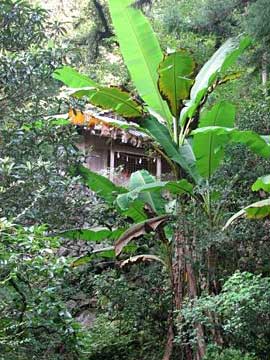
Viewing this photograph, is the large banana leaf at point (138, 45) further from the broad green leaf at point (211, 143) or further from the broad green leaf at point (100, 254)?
the broad green leaf at point (100, 254)

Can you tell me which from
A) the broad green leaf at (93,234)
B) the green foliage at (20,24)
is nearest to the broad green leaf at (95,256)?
the broad green leaf at (93,234)

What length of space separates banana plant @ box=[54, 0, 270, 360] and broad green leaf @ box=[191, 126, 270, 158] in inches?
0.6

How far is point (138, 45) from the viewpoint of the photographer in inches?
243

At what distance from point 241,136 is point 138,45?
1.91 metres

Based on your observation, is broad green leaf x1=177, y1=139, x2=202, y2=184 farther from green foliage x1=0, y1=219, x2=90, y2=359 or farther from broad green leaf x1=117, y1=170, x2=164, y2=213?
green foliage x1=0, y1=219, x2=90, y2=359

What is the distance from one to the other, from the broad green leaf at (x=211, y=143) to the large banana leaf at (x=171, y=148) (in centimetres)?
20

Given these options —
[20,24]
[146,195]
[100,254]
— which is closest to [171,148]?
[146,195]

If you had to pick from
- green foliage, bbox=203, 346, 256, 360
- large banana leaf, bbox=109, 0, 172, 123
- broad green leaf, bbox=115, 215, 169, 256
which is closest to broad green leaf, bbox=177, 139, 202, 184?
broad green leaf, bbox=115, 215, 169, 256

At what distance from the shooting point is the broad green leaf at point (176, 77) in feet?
18.7

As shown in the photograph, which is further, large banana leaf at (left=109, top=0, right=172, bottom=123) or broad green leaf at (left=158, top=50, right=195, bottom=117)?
large banana leaf at (left=109, top=0, right=172, bottom=123)

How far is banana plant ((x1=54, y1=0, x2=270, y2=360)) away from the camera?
5512mm

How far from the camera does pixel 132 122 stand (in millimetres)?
6512

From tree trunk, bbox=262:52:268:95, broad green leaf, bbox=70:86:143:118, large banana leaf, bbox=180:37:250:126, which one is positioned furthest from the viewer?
tree trunk, bbox=262:52:268:95

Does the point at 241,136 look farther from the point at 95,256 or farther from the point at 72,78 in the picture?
the point at 95,256
